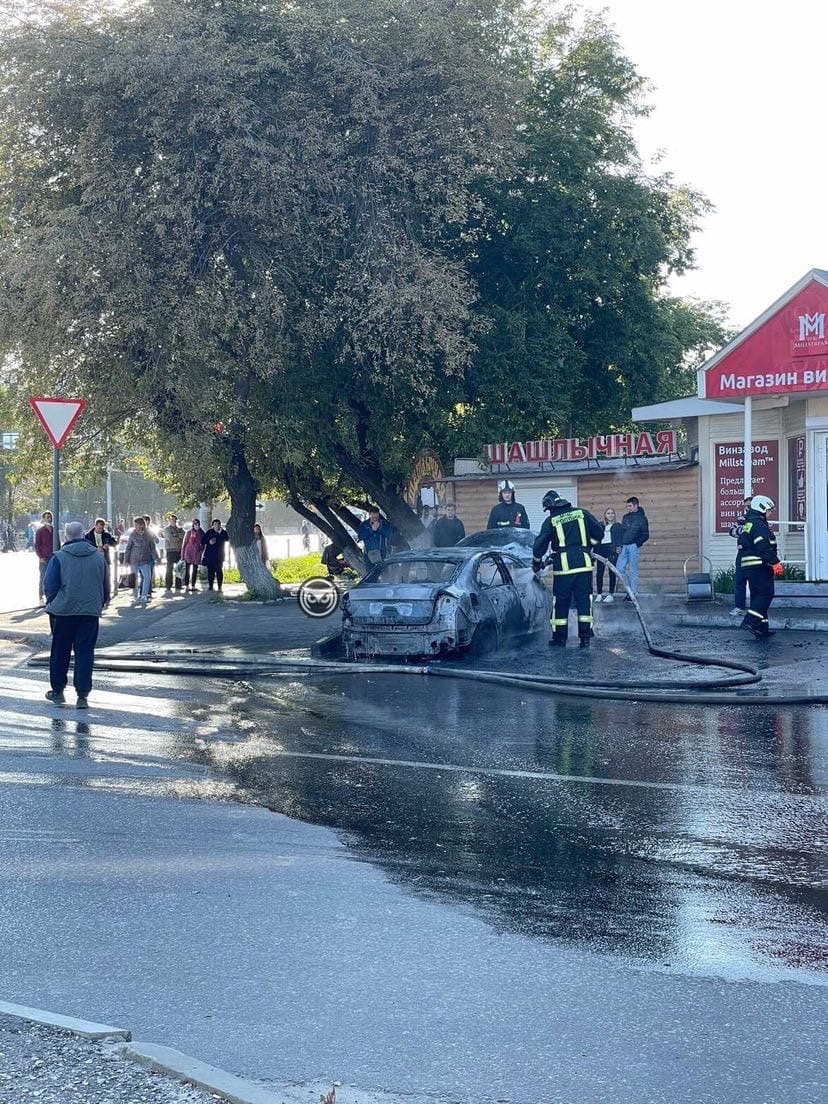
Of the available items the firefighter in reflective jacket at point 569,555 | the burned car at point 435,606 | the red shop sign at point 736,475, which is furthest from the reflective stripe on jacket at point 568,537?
the red shop sign at point 736,475

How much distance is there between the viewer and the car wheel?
51.8ft

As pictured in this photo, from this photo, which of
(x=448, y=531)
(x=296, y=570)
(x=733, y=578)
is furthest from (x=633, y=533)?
(x=296, y=570)

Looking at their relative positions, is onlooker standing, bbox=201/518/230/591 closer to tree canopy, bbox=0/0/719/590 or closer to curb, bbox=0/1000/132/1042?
tree canopy, bbox=0/0/719/590

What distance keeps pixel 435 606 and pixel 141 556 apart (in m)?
12.5

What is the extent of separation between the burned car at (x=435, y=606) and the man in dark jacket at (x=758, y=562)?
2819 millimetres

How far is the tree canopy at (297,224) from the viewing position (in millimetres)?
22312

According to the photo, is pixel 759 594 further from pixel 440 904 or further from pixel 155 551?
pixel 155 551

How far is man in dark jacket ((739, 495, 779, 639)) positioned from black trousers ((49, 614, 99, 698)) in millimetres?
8134

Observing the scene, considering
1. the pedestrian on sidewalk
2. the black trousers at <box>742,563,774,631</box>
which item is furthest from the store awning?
the pedestrian on sidewalk

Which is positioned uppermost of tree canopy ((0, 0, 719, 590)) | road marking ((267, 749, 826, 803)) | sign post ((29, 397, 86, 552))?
tree canopy ((0, 0, 719, 590))

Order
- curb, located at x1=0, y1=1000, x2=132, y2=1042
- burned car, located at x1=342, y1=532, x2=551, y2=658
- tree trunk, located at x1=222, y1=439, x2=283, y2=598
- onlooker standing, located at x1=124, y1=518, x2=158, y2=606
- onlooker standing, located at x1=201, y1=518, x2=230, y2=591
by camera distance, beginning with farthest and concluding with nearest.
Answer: onlooker standing, located at x1=201, y1=518, x2=230, y2=591 → tree trunk, located at x1=222, y1=439, x2=283, y2=598 → onlooker standing, located at x1=124, y1=518, x2=158, y2=606 → burned car, located at x1=342, y1=532, x2=551, y2=658 → curb, located at x1=0, y1=1000, x2=132, y2=1042

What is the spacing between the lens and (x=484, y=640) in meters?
16.0

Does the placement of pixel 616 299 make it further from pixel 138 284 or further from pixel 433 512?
pixel 138 284

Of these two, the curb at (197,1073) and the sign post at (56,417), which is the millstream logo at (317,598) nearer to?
the sign post at (56,417)
